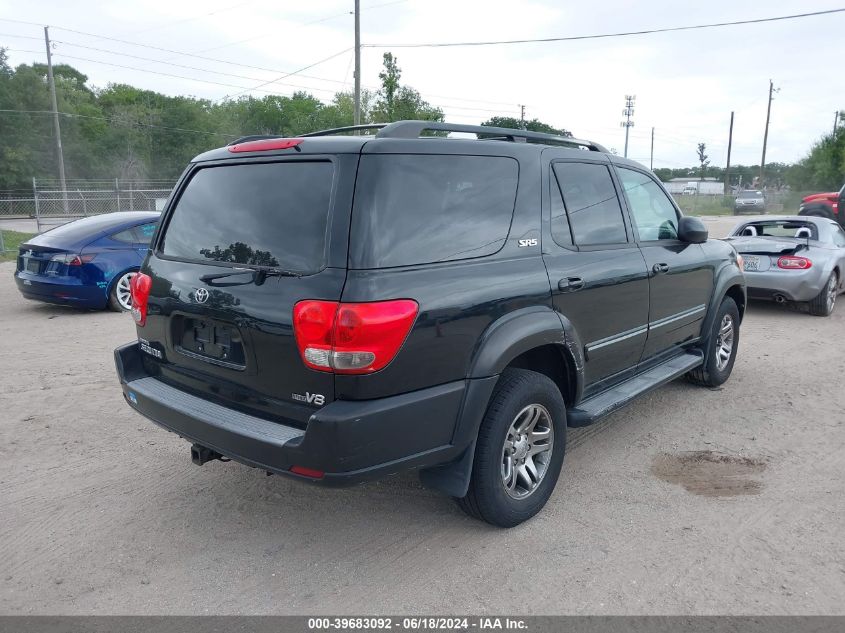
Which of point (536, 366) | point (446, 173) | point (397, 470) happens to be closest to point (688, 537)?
point (536, 366)

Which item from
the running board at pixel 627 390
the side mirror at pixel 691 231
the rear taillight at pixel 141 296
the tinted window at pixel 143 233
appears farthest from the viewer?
the tinted window at pixel 143 233

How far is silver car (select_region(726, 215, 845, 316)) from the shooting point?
876 cm

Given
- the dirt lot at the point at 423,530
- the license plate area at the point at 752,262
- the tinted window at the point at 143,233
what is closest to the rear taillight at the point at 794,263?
the license plate area at the point at 752,262

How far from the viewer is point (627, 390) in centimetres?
429

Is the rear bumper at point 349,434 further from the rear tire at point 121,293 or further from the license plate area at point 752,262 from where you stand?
the license plate area at point 752,262

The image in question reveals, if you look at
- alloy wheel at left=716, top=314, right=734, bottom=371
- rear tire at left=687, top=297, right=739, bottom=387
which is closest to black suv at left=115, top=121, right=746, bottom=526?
rear tire at left=687, top=297, right=739, bottom=387

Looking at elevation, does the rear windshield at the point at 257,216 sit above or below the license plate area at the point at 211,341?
above

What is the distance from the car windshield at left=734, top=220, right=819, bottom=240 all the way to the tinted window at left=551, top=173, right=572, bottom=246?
6.94m

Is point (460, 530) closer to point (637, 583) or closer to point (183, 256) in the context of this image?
point (637, 583)

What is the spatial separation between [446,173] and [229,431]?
1548 mm

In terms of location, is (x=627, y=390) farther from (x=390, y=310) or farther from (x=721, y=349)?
(x=390, y=310)

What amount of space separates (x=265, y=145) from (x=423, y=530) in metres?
2.13

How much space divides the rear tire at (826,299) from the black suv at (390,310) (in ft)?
20.1

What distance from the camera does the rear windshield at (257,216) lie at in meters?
2.90
